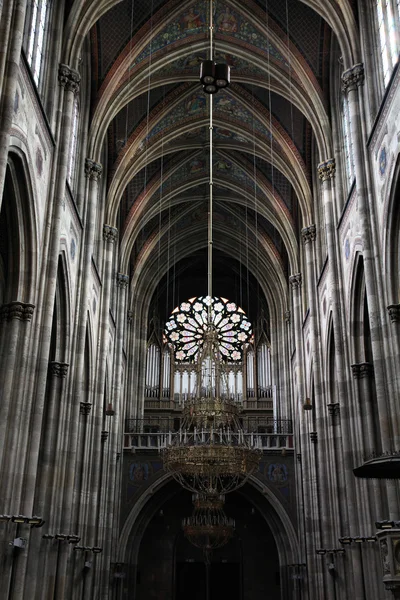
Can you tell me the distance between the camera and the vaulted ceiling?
22.8 meters

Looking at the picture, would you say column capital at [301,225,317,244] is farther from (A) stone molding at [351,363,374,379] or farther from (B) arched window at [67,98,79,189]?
(B) arched window at [67,98,79,189]

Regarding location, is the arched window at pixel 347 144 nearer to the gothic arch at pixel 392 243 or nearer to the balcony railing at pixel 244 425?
the gothic arch at pixel 392 243

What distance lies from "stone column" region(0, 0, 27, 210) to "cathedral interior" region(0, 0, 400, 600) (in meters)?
0.05

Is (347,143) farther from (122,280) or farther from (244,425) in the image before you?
(244,425)

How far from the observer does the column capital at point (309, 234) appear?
25.9 meters

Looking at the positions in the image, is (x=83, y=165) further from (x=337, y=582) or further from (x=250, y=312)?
(x=250, y=312)

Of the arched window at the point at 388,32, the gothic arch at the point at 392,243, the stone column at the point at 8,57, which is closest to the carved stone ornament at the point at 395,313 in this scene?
the gothic arch at the point at 392,243

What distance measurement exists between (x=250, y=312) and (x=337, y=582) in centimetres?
1903

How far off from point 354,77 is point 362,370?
7.51 meters

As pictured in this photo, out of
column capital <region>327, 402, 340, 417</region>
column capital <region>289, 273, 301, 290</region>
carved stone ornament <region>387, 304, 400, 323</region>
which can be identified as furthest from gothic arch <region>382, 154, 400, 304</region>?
column capital <region>289, 273, 301, 290</region>

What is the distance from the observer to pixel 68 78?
18.5 m

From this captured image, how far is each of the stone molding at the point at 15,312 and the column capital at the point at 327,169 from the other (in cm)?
1111

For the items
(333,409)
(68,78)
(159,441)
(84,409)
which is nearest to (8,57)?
(68,78)

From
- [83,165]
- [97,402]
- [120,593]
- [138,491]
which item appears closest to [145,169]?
[83,165]
